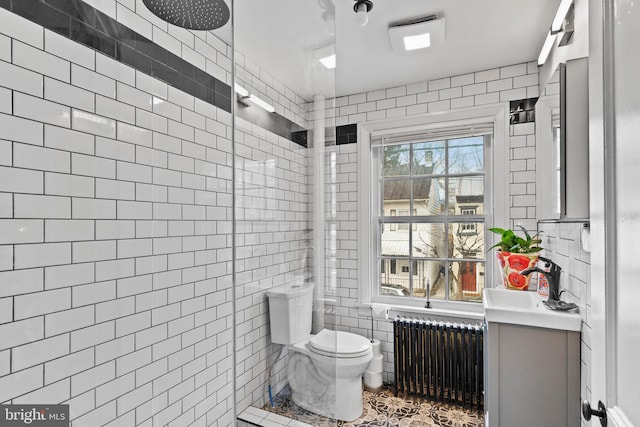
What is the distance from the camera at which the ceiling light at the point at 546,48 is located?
6.73ft

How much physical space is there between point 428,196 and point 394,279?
807 mm

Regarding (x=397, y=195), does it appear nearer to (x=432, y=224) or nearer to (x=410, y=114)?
(x=432, y=224)

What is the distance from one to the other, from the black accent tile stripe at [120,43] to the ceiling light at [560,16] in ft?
5.92

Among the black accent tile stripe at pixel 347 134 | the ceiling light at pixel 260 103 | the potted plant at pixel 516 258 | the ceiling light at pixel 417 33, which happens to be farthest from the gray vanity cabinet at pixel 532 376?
the black accent tile stripe at pixel 347 134

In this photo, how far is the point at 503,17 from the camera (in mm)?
1984

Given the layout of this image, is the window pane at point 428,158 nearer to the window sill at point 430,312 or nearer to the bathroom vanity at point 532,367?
the window sill at point 430,312

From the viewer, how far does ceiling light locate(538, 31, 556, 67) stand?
2.05 metres

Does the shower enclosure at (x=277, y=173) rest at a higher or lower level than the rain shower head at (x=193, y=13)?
lower

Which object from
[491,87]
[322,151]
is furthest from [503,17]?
[322,151]

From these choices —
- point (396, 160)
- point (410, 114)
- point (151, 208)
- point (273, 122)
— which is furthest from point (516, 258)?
point (151, 208)

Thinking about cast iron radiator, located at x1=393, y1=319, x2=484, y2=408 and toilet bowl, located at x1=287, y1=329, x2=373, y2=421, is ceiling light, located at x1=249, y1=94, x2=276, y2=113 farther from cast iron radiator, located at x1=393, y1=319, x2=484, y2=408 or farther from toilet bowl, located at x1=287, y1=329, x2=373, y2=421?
cast iron radiator, located at x1=393, y1=319, x2=484, y2=408

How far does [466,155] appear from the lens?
113 inches

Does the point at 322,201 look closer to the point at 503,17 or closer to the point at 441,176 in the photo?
the point at 503,17

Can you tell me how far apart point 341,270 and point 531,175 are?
171cm
